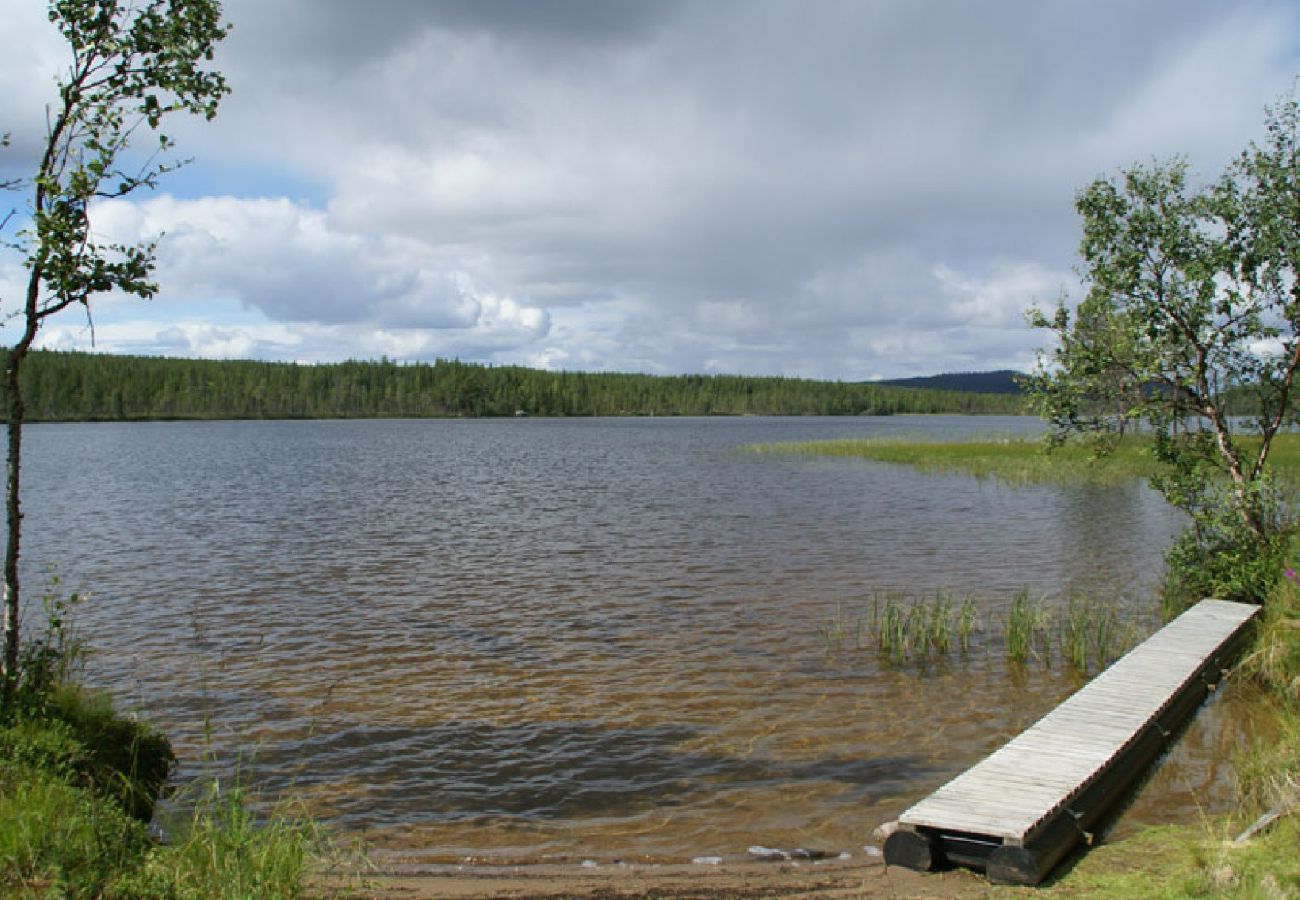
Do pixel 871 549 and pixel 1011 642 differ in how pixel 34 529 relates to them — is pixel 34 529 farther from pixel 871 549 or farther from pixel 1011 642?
pixel 1011 642

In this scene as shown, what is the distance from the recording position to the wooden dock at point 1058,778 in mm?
8773

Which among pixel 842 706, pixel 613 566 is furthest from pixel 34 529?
pixel 842 706

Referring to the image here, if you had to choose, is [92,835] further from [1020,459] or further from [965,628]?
[1020,459]

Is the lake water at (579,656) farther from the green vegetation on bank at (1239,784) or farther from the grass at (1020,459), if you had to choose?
the grass at (1020,459)

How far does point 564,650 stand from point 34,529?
2579 cm

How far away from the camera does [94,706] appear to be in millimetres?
10773

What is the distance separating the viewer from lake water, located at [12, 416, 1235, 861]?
37.1 feet

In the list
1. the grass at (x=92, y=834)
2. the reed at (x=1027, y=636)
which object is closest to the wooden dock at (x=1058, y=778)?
the reed at (x=1027, y=636)

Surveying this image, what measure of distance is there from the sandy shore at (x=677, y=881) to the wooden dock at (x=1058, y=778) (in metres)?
0.29

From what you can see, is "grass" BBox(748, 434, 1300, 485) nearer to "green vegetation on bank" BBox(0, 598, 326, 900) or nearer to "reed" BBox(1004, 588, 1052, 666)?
"reed" BBox(1004, 588, 1052, 666)

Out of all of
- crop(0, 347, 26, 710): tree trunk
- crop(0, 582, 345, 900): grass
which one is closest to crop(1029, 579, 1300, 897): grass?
crop(0, 582, 345, 900): grass

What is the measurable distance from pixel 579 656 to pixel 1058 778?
9.56 metres

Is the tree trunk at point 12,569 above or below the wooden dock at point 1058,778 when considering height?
above

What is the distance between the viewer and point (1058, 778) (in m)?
9.91
